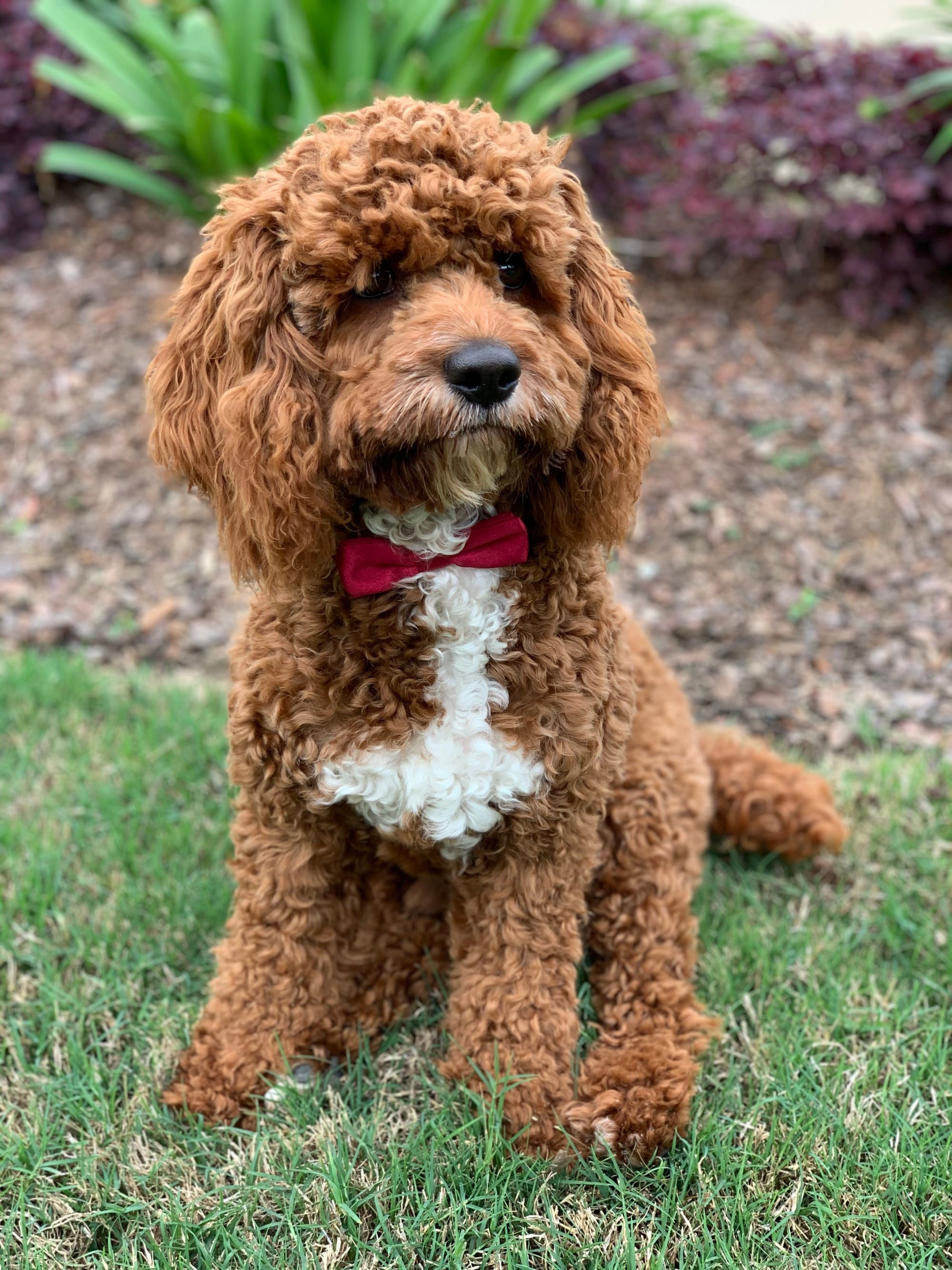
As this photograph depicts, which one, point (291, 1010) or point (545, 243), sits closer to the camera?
point (545, 243)

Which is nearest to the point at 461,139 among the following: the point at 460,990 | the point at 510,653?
the point at 510,653

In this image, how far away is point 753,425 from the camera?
479 cm

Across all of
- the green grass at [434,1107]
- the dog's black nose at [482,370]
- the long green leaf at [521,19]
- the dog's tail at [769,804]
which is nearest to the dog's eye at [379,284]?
the dog's black nose at [482,370]

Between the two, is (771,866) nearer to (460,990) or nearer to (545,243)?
Answer: (460,990)

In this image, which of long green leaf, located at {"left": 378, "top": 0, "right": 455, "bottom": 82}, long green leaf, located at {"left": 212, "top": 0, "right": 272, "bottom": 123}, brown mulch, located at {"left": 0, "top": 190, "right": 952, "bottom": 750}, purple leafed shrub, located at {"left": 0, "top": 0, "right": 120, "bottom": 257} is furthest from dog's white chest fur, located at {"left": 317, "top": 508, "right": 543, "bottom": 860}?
purple leafed shrub, located at {"left": 0, "top": 0, "right": 120, "bottom": 257}

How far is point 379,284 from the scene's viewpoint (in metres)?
1.99

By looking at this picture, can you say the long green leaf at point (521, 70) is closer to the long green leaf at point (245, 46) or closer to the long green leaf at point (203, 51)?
the long green leaf at point (245, 46)

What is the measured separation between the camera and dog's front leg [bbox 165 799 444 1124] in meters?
2.42

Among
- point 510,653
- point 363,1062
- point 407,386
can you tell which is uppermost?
point 407,386

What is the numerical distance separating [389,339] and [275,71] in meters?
3.88

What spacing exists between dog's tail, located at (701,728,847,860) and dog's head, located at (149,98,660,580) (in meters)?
1.23

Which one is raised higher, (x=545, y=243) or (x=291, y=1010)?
(x=545, y=243)

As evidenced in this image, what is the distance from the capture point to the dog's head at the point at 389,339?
6.23ft

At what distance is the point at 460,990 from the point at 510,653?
77cm
